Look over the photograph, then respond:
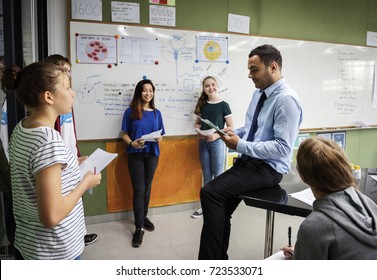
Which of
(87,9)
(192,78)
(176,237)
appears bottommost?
(176,237)

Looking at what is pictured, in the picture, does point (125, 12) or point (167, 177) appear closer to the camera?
point (125, 12)

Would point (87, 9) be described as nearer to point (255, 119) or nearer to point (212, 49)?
point (212, 49)

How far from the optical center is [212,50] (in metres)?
3.26

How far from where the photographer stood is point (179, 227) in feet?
9.75

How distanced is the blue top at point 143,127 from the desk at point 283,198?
1277 millimetres

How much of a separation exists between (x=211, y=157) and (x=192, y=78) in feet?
2.73

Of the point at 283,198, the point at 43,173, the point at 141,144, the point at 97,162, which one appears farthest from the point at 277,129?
the point at 141,144

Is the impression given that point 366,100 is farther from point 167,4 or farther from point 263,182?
point 263,182

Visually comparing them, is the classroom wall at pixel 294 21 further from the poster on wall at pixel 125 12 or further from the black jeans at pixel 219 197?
the black jeans at pixel 219 197

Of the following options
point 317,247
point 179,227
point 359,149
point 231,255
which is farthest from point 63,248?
point 359,149

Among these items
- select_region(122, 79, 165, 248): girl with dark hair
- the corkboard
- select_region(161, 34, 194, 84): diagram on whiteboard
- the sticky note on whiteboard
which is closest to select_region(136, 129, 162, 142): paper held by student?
select_region(122, 79, 165, 248): girl with dark hair

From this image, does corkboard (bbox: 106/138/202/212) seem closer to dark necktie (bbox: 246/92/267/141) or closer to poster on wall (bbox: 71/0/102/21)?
poster on wall (bbox: 71/0/102/21)

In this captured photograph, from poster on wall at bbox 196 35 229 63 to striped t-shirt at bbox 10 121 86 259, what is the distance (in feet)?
7.67

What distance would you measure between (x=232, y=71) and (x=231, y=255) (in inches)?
74.6
